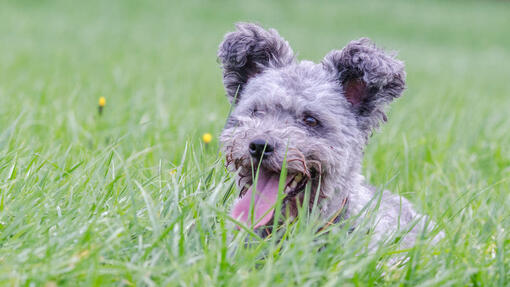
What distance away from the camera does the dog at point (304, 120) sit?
360 cm

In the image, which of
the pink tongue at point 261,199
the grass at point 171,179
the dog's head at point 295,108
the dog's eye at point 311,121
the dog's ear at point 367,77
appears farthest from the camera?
A: the dog's eye at point 311,121

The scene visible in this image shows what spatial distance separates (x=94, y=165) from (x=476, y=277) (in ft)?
7.98

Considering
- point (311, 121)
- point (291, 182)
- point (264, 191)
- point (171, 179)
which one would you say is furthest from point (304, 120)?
point (171, 179)

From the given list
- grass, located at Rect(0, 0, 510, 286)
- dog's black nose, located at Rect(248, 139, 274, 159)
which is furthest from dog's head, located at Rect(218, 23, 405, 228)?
grass, located at Rect(0, 0, 510, 286)

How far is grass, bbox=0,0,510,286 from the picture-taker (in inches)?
Result: 104

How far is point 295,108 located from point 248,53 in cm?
68

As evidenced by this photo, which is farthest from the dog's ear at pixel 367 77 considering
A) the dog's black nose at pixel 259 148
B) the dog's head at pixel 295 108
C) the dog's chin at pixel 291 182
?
the dog's black nose at pixel 259 148

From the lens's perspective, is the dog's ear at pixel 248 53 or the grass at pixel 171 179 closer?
the grass at pixel 171 179

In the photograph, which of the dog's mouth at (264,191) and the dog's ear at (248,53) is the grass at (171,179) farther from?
the dog's ear at (248,53)

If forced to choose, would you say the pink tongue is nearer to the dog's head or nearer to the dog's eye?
the dog's head

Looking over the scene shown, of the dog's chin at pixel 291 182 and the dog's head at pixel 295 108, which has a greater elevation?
the dog's head at pixel 295 108

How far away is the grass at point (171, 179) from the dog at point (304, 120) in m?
0.25

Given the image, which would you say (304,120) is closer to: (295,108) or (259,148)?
(295,108)

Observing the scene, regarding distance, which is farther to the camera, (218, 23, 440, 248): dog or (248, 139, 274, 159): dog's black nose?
(218, 23, 440, 248): dog
